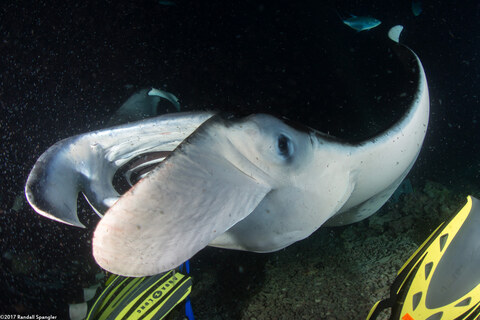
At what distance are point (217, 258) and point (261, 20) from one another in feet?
6.98

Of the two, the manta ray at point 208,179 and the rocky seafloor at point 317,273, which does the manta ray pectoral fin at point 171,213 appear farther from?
the rocky seafloor at point 317,273

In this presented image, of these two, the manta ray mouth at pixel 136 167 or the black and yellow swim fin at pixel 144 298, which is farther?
the black and yellow swim fin at pixel 144 298

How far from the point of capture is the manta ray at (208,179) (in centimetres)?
72

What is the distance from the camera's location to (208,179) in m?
0.78

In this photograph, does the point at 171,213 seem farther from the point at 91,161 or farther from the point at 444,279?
the point at 444,279

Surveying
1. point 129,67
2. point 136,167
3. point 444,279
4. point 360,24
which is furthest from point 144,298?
point 360,24

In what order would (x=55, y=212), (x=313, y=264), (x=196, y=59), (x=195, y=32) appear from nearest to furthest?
(x=55, y=212) < (x=313, y=264) < (x=196, y=59) < (x=195, y=32)

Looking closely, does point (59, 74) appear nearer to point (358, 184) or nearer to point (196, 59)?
point (196, 59)

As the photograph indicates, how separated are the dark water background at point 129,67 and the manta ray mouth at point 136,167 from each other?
85cm

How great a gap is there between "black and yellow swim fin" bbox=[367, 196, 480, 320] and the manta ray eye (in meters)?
0.97

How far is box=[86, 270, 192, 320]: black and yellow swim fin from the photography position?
186cm

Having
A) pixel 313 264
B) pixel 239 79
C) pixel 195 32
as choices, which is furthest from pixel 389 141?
pixel 195 32

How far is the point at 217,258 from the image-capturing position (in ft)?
7.79

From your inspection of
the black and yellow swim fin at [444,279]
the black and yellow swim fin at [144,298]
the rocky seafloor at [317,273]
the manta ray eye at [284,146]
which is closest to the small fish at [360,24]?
the rocky seafloor at [317,273]
